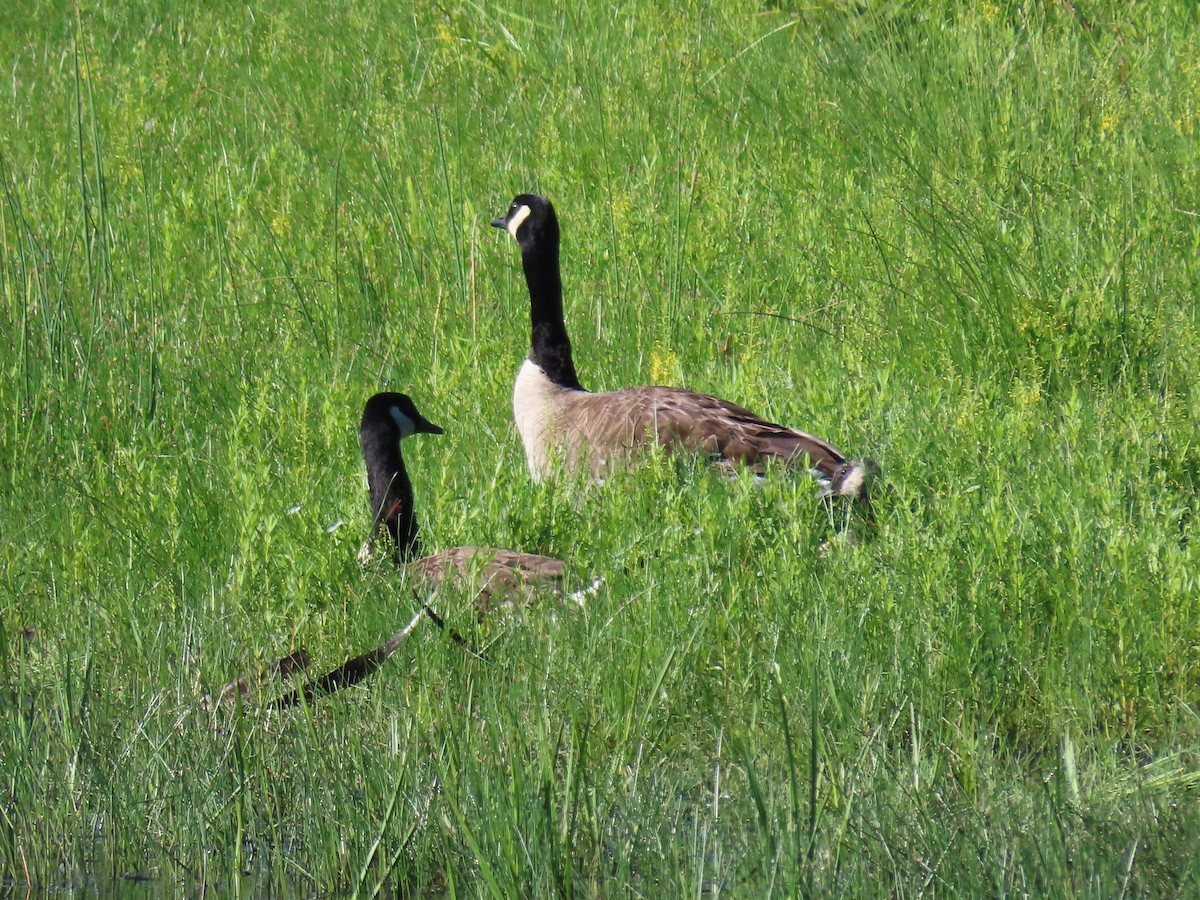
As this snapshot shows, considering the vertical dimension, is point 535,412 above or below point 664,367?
below

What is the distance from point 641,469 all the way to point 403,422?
878mm

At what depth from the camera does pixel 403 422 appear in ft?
18.1

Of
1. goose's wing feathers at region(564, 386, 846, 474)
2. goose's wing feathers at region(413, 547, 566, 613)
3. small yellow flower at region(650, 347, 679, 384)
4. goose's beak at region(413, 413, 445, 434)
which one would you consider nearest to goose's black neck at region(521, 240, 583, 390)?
small yellow flower at region(650, 347, 679, 384)

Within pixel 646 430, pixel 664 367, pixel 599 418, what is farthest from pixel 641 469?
pixel 664 367

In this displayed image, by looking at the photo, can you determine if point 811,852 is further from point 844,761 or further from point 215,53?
point 215,53

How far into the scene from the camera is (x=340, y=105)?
34.0 ft

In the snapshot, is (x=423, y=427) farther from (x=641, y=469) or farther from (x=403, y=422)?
(x=641, y=469)

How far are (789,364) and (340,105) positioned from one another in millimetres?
4841

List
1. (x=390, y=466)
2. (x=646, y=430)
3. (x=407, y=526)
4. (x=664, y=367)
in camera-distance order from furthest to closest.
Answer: (x=664, y=367) → (x=646, y=430) → (x=390, y=466) → (x=407, y=526)

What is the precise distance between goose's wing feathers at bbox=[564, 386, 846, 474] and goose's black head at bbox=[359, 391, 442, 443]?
801 mm

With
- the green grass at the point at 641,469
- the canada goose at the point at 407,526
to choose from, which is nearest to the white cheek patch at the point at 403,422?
the canada goose at the point at 407,526

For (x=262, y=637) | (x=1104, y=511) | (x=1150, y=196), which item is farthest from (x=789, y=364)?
(x=262, y=637)

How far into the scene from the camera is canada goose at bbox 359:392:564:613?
4.54m

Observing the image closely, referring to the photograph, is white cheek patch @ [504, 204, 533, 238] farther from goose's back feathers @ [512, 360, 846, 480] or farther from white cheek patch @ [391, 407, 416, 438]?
white cheek patch @ [391, 407, 416, 438]
